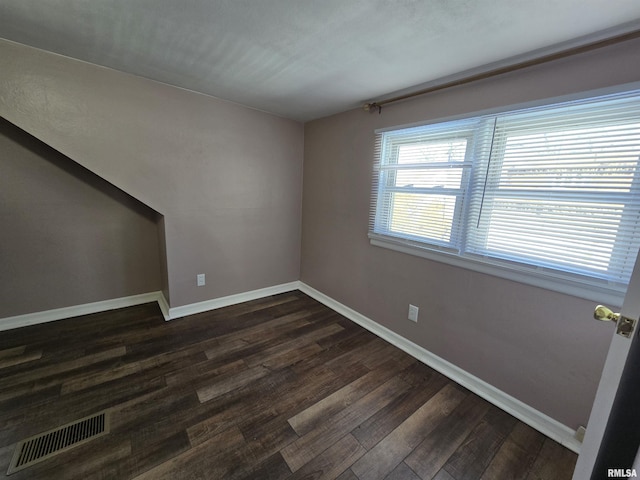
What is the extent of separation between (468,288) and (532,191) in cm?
74

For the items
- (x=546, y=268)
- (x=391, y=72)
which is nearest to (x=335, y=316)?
(x=546, y=268)

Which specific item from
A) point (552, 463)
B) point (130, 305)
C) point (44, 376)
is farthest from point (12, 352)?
point (552, 463)

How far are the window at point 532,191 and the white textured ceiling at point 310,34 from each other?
1.24ft

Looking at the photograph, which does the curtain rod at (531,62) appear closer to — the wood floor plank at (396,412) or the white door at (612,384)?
the white door at (612,384)

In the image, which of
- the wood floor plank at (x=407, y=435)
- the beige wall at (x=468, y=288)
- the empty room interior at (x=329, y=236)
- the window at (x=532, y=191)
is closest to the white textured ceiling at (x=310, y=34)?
the empty room interior at (x=329, y=236)

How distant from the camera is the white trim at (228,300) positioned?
2.61m

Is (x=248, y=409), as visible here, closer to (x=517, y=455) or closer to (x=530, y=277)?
(x=517, y=455)

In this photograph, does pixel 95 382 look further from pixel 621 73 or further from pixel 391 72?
pixel 621 73

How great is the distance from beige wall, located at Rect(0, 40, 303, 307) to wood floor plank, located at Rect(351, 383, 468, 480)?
2.12 metres

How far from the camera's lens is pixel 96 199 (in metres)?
2.47

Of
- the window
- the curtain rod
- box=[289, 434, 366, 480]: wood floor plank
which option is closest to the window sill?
the window

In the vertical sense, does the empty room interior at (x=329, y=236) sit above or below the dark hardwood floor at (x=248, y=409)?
above

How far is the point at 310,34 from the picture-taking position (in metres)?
1.36

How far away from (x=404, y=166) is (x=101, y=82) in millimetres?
2478
